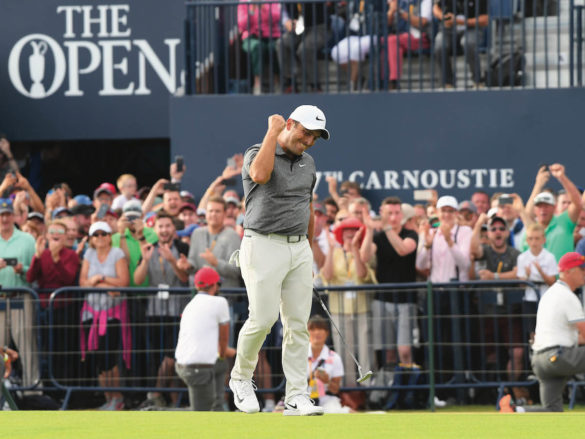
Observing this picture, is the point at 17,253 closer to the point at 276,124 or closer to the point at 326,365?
the point at 326,365

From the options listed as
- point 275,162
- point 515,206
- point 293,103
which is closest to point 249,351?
point 275,162

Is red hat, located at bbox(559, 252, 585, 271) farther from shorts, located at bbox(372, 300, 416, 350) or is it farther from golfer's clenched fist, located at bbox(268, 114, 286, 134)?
golfer's clenched fist, located at bbox(268, 114, 286, 134)

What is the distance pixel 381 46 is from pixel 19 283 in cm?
580

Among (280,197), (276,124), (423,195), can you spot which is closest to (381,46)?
(423,195)

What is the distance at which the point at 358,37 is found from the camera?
16844mm

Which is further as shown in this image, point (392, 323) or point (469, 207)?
point (469, 207)

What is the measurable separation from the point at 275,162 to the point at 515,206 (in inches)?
268

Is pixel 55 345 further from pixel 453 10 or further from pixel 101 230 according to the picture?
pixel 453 10

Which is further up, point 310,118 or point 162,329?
point 310,118

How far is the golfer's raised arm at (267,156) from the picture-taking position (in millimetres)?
8305

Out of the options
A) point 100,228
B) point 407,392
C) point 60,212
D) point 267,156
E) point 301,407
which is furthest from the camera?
point 60,212

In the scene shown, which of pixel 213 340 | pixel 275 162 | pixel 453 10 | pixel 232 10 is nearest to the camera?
pixel 275 162

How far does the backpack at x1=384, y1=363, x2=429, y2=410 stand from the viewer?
13.4 metres

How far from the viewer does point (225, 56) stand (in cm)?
1742
